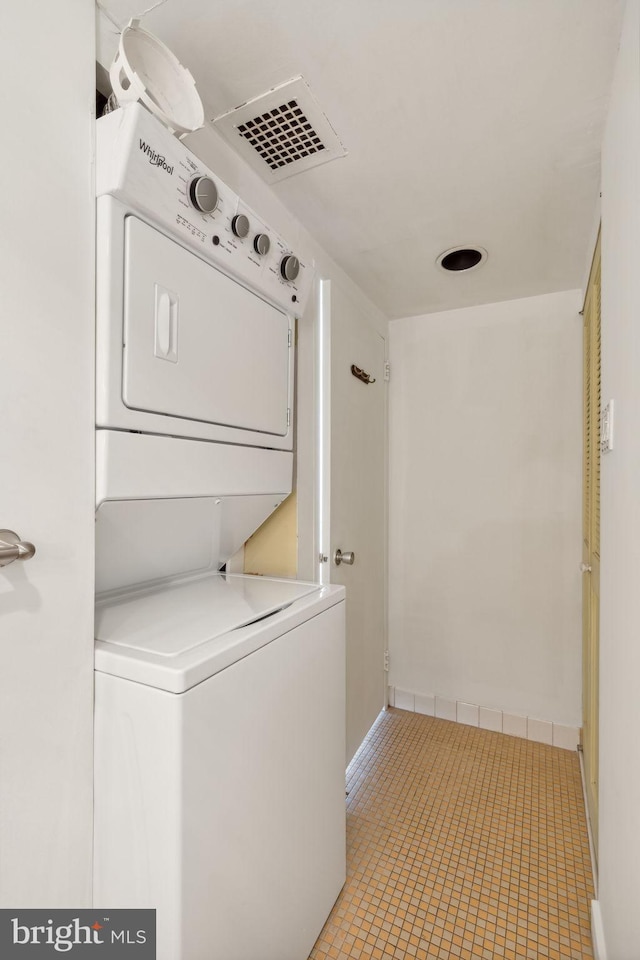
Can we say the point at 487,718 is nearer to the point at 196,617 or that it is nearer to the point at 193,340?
the point at 196,617

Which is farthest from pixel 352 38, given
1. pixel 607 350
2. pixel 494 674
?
pixel 494 674

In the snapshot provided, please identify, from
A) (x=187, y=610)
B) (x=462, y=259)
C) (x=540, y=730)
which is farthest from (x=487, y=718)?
(x=462, y=259)

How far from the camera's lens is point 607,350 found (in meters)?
1.35

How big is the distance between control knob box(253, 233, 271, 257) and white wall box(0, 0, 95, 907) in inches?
18.7

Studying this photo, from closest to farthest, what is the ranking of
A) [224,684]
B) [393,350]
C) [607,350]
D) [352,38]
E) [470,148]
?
[224,684] < [352,38] < [607,350] < [470,148] < [393,350]

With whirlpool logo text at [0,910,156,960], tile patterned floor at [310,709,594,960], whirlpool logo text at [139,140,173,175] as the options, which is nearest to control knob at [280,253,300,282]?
whirlpool logo text at [139,140,173,175]

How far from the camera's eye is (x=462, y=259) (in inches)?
88.0

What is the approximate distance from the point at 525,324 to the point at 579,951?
8.64 ft

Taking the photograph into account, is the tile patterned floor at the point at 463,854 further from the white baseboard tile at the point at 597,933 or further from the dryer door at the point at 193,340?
the dryer door at the point at 193,340

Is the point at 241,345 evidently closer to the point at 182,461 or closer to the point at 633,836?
the point at 182,461

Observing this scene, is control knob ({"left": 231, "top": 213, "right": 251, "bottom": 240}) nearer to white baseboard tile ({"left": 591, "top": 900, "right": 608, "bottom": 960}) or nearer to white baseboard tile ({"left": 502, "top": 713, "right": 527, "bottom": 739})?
white baseboard tile ({"left": 591, "top": 900, "right": 608, "bottom": 960})

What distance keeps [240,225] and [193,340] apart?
1.22 ft

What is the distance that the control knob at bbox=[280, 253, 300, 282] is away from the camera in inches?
58.3

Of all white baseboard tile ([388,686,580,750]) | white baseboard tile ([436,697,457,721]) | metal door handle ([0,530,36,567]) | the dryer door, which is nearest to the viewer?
metal door handle ([0,530,36,567])
